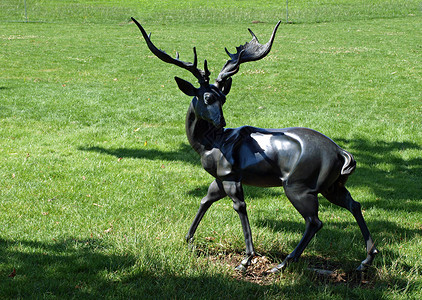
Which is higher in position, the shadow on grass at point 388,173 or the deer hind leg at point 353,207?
the deer hind leg at point 353,207

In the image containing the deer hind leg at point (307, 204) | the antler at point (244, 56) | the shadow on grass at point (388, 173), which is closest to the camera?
the deer hind leg at point (307, 204)

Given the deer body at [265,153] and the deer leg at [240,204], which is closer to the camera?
the deer body at [265,153]

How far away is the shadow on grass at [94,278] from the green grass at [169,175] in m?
0.02

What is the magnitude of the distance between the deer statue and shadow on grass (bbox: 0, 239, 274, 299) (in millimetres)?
505

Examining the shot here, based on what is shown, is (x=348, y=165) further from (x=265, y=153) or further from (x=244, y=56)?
(x=244, y=56)

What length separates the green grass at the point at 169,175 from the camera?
4.38 metres

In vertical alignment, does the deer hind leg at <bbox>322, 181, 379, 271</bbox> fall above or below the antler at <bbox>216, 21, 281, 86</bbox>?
below

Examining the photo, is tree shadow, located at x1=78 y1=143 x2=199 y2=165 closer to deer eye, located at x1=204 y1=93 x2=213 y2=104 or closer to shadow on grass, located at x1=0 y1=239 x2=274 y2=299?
shadow on grass, located at x1=0 y1=239 x2=274 y2=299

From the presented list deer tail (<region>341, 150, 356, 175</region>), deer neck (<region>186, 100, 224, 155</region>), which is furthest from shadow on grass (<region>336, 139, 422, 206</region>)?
deer neck (<region>186, 100, 224, 155</region>)

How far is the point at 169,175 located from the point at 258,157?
3528 mm

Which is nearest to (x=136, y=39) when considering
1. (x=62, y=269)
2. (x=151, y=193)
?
(x=151, y=193)

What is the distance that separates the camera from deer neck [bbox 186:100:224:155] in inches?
177

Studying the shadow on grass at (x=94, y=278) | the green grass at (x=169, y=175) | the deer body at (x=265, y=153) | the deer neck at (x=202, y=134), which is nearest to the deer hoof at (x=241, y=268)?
the green grass at (x=169, y=175)

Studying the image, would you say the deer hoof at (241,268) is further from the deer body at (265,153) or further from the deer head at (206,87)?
the deer head at (206,87)
